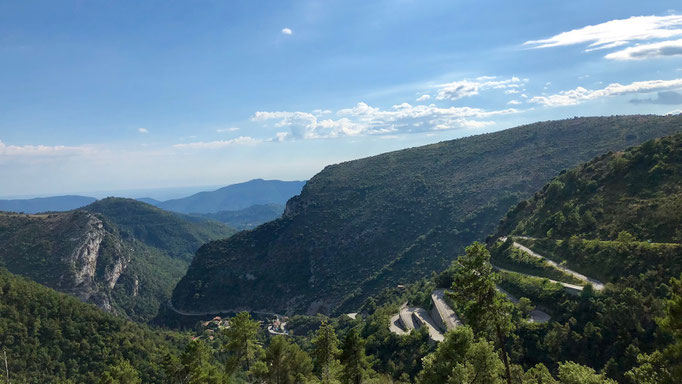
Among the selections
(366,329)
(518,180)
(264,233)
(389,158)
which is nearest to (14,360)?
(366,329)

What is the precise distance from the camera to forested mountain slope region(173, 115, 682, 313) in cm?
11356

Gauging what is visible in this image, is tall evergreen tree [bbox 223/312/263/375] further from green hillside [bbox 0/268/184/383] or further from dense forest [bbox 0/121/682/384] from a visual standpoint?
green hillside [bbox 0/268/184/383]

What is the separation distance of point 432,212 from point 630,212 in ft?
287

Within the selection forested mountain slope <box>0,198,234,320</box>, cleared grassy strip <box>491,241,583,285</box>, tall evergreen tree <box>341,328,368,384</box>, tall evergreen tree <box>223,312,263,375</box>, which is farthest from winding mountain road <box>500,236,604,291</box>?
forested mountain slope <box>0,198,234,320</box>

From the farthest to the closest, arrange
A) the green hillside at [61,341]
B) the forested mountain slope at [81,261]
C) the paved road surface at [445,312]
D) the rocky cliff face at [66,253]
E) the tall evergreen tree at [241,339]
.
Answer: the forested mountain slope at [81,261], the rocky cliff face at [66,253], the green hillside at [61,341], the paved road surface at [445,312], the tall evergreen tree at [241,339]

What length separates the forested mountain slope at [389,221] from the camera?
11356 centimetres

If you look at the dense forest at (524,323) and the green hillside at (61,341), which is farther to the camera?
the green hillside at (61,341)

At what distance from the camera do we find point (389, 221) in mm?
141375

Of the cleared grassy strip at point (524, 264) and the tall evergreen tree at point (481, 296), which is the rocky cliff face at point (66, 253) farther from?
the tall evergreen tree at point (481, 296)

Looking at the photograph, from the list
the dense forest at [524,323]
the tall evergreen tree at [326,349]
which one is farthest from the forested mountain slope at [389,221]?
the tall evergreen tree at [326,349]

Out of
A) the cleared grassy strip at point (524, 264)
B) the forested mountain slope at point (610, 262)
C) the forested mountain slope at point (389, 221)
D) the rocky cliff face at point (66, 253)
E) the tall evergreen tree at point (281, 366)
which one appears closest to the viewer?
the forested mountain slope at point (610, 262)

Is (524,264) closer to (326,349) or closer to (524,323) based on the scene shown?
(524,323)

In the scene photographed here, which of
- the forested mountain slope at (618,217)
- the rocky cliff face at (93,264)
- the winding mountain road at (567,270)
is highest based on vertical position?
the forested mountain slope at (618,217)

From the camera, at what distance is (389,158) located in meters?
189
